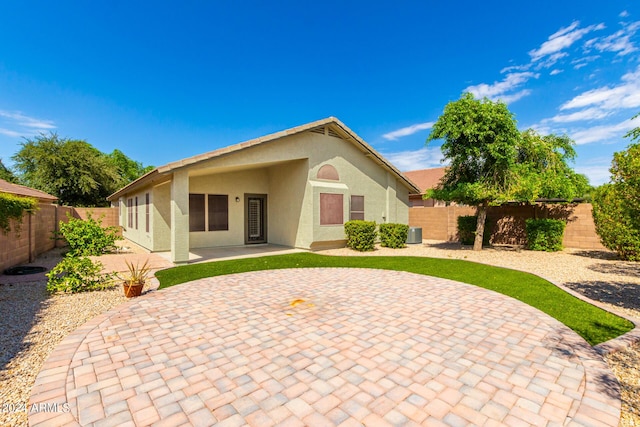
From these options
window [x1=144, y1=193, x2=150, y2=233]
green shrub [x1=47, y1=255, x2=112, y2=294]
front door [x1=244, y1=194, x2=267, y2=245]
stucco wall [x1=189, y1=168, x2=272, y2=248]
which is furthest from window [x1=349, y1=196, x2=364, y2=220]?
green shrub [x1=47, y1=255, x2=112, y2=294]

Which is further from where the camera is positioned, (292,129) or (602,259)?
(292,129)

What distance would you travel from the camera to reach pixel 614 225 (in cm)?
1151

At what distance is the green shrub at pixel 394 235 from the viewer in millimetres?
15406

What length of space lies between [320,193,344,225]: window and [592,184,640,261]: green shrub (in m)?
10.7

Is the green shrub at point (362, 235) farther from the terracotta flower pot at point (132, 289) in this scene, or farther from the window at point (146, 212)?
the window at point (146, 212)

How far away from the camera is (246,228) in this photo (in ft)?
52.9

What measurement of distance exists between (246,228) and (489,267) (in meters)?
11.5

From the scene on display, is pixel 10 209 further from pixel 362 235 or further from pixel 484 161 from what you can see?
pixel 484 161

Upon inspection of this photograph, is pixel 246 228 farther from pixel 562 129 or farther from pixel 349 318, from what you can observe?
pixel 562 129

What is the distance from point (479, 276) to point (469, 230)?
8363mm

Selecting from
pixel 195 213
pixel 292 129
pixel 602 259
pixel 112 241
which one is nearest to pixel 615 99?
pixel 602 259

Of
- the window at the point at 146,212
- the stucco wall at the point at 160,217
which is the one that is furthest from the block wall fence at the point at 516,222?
the window at the point at 146,212

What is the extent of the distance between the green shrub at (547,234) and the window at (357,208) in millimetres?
8224

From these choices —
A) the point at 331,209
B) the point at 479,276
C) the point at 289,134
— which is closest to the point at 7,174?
the point at 289,134
